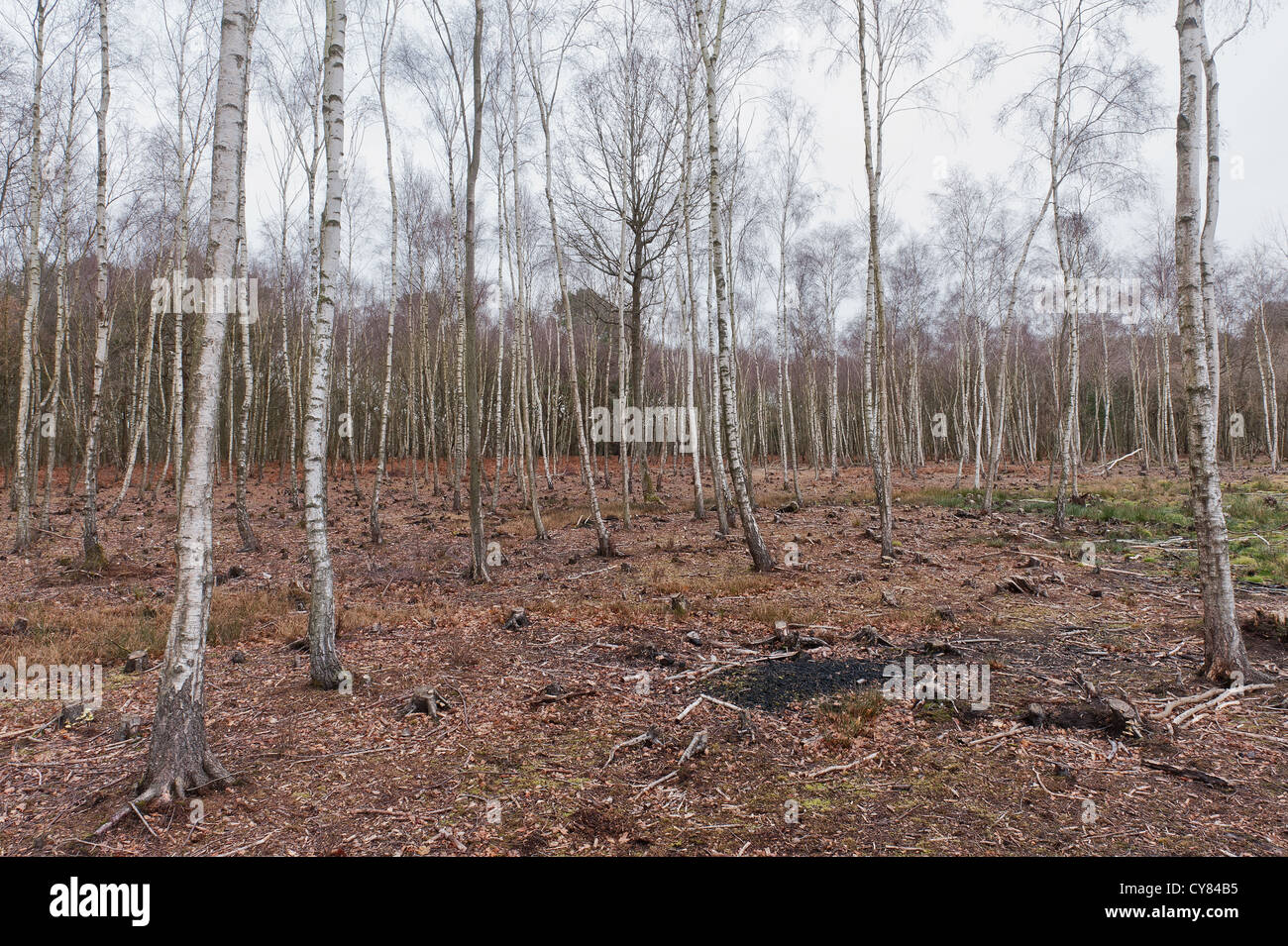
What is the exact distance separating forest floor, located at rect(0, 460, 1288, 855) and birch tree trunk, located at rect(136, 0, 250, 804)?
0.25 meters

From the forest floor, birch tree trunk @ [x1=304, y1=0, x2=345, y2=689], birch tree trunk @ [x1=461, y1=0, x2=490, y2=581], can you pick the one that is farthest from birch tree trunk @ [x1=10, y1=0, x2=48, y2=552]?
birch tree trunk @ [x1=304, y1=0, x2=345, y2=689]

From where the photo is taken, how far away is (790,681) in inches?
202

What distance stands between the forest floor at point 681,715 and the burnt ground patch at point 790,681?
0.03m

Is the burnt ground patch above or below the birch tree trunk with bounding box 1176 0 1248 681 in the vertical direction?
below

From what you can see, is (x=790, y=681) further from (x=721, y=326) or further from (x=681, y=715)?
(x=721, y=326)

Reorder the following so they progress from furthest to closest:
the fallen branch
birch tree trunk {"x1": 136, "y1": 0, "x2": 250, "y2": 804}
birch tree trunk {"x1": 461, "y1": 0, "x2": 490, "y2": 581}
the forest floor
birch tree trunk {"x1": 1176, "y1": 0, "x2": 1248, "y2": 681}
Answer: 1. birch tree trunk {"x1": 461, "y1": 0, "x2": 490, "y2": 581}
2. birch tree trunk {"x1": 1176, "y1": 0, "x2": 1248, "y2": 681}
3. the fallen branch
4. birch tree trunk {"x1": 136, "y1": 0, "x2": 250, "y2": 804}
5. the forest floor

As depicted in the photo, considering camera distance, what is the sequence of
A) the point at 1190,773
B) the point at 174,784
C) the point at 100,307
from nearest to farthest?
the point at 174,784
the point at 1190,773
the point at 100,307

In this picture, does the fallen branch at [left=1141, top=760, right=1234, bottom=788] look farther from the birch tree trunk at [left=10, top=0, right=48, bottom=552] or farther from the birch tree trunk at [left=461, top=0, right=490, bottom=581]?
the birch tree trunk at [left=10, top=0, right=48, bottom=552]

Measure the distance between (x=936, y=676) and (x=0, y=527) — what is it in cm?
1823

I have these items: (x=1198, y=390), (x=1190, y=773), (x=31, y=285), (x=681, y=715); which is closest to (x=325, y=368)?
(x=681, y=715)

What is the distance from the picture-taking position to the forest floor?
3.07m

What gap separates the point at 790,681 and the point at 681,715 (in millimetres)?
1149
